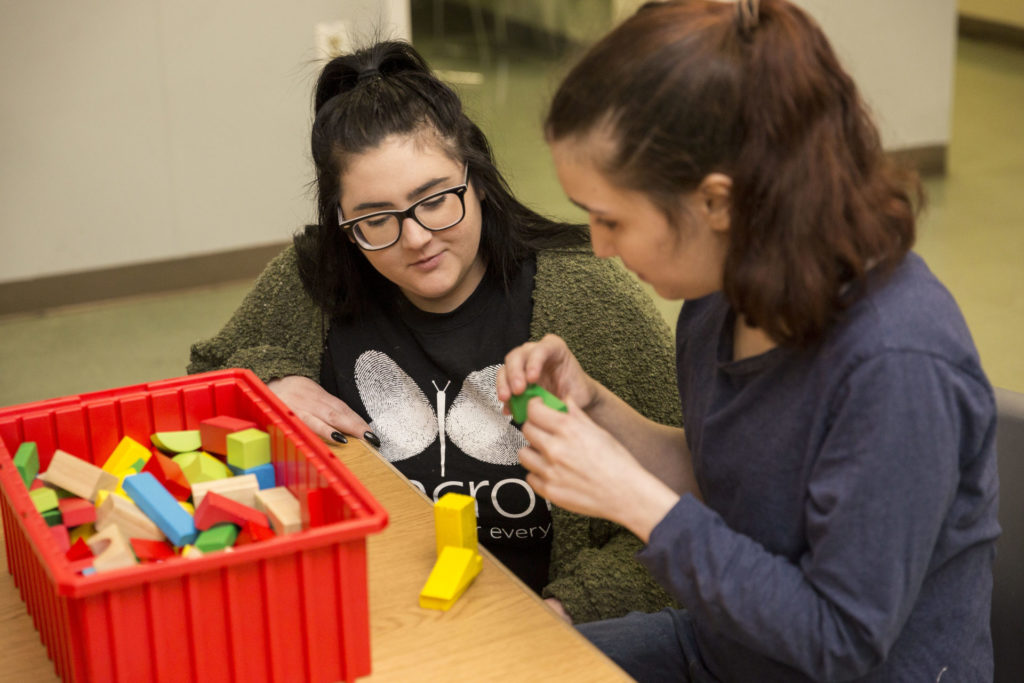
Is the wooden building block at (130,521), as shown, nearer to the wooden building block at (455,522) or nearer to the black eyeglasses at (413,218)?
the wooden building block at (455,522)

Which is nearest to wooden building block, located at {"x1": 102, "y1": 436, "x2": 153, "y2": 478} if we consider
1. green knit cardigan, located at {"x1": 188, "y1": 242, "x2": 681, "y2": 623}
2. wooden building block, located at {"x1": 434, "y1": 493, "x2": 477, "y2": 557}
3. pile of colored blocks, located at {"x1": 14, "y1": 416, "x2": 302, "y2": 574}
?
pile of colored blocks, located at {"x1": 14, "y1": 416, "x2": 302, "y2": 574}

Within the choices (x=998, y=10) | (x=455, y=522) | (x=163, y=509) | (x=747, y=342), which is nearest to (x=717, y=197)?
(x=747, y=342)

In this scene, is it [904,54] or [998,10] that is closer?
[904,54]

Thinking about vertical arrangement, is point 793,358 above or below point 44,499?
above

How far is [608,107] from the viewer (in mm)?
944

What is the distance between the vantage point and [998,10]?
6590mm

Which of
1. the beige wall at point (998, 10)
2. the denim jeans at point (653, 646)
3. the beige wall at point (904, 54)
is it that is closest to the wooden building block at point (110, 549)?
the denim jeans at point (653, 646)

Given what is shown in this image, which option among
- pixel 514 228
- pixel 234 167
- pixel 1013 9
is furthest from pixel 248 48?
pixel 1013 9

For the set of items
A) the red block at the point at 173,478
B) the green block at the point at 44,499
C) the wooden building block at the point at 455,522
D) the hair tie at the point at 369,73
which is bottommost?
the wooden building block at the point at 455,522

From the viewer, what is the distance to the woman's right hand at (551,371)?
Result: 114 cm

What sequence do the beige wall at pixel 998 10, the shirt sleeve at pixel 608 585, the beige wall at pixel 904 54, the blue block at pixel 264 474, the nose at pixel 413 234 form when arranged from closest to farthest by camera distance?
the blue block at pixel 264 474 < the shirt sleeve at pixel 608 585 < the nose at pixel 413 234 < the beige wall at pixel 904 54 < the beige wall at pixel 998 10

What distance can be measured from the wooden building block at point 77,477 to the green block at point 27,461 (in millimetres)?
20

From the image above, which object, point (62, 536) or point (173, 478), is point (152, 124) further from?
point (62, 536)

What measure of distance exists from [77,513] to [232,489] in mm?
132
